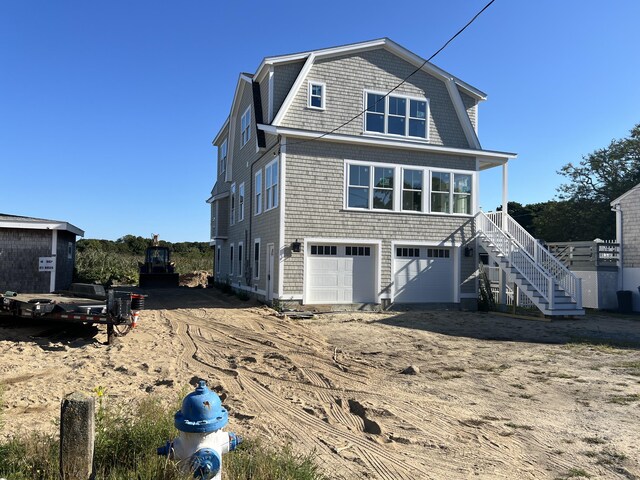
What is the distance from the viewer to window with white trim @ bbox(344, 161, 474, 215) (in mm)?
18328

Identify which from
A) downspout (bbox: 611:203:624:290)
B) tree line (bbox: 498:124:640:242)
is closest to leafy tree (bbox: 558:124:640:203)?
tree line (bbox: 498:124:640:242)

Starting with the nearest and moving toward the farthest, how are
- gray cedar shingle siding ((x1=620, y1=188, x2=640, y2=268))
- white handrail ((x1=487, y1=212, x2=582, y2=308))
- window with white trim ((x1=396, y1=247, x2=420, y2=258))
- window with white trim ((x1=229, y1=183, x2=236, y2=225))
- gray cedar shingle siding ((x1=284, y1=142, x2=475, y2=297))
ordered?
white handrail ((x1=487, y1=212, x2=582, y2=308)) < gray cedar shingle siding ((x1=284, y1=142, x2=475, y2=297)) < window with white trim ((x1=396, y1=247, x2=420, y2=258)) < gray cedar shingle siding ((x1=620, y1=188, x2=640, y2=268)) < window with white trim ((x1=229, y1=183, x2=236, y2=225))

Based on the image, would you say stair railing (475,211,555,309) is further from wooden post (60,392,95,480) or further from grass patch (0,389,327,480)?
wooden post (60,392,95,480)

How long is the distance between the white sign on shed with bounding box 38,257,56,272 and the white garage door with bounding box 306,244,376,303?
8.51 meters

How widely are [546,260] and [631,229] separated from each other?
6.46 metres

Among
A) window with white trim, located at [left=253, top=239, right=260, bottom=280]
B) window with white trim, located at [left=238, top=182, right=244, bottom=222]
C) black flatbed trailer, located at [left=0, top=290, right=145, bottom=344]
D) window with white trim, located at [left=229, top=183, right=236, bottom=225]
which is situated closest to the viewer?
black flatbed trailer, located at [left=0, top=290, right=145, bottom=344]

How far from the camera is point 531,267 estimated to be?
17.4 meters

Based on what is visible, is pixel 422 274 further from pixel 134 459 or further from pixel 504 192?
pixel 134 459

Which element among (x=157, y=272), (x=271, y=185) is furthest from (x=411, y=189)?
(x=157, y=272)

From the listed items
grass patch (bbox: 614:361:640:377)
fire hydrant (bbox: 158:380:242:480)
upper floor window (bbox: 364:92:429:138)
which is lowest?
grass patch (bbox: 614:361:640:377)

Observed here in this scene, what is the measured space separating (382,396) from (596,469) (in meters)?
2.94

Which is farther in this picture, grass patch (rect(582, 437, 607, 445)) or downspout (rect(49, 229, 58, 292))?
downspout (rect(49, 229, 58, 292))

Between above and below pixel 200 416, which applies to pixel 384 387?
below

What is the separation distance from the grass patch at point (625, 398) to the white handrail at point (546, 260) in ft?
34.2
